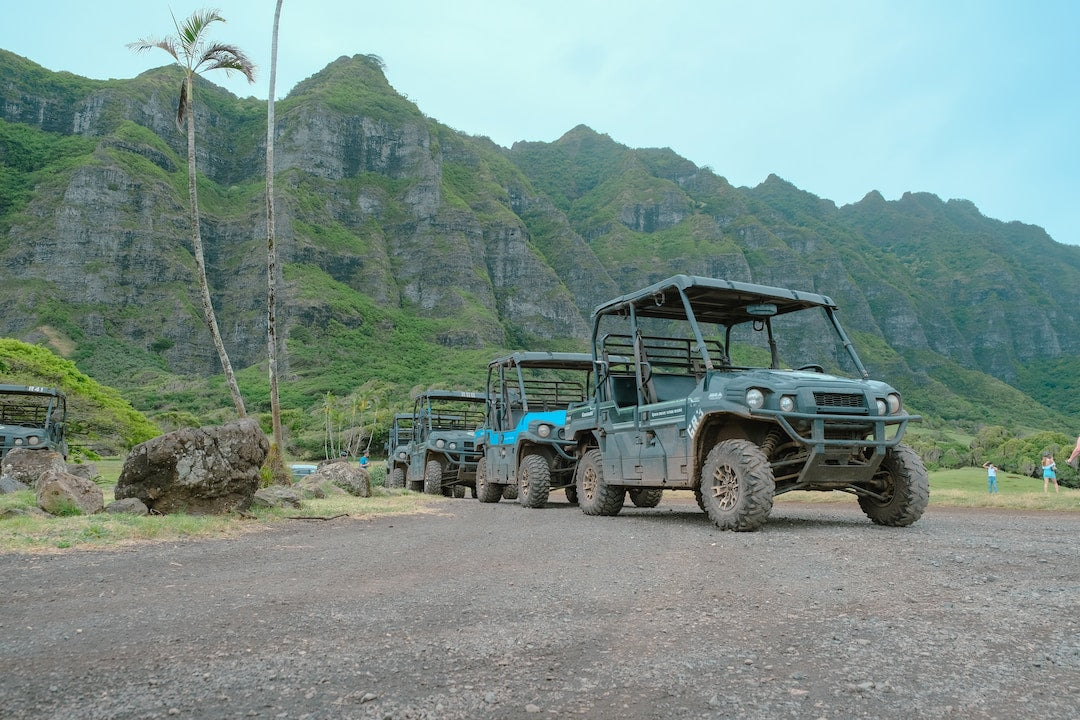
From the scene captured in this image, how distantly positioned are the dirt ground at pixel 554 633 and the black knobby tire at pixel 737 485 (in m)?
0.86

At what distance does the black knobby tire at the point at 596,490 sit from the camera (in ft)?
34.8

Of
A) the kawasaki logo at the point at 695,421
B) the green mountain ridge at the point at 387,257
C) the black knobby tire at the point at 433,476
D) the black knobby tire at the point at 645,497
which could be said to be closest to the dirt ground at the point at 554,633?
the kawasaki logo at the point at 695,421

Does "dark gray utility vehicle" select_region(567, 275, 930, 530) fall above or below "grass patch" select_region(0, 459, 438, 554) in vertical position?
above

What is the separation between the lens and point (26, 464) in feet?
51.8

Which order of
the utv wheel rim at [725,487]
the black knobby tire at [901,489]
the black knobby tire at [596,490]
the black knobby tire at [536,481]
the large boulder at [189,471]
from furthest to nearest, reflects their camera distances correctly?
the black knobby tire at [536,481], the black knobby tire at [596,490], the large boulder at [189,471], the black knobby tire at [901,489], the utv wheel rim at [725,487]

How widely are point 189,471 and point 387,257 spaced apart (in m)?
117

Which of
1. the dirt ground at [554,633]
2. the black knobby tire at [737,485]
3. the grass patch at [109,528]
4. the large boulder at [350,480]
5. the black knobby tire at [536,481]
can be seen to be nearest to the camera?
the dirt ground at [554,633]

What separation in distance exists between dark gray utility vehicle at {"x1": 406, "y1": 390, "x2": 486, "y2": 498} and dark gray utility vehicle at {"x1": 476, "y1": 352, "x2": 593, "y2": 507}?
75.0 inches

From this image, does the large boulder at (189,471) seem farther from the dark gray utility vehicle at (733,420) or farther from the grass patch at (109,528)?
the dark gray utility vehicle at (733,420)

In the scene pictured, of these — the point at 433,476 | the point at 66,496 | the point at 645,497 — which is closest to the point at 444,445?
the point at 433,476

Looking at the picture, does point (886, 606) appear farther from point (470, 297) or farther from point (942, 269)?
point (942, 269)

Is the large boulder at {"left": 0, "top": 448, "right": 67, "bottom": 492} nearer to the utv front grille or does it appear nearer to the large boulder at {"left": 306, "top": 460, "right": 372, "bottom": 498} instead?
the large boulder at {"left": 306, "top": 460, "right": 372, "bottom": 498}

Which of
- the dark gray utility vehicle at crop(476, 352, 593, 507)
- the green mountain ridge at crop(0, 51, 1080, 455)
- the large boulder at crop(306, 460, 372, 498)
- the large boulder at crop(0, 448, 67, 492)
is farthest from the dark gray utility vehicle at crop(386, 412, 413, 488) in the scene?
the green mountain ridge at crop(0, 51, 1080, 455)

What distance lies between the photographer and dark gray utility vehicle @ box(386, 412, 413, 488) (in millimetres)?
25234
